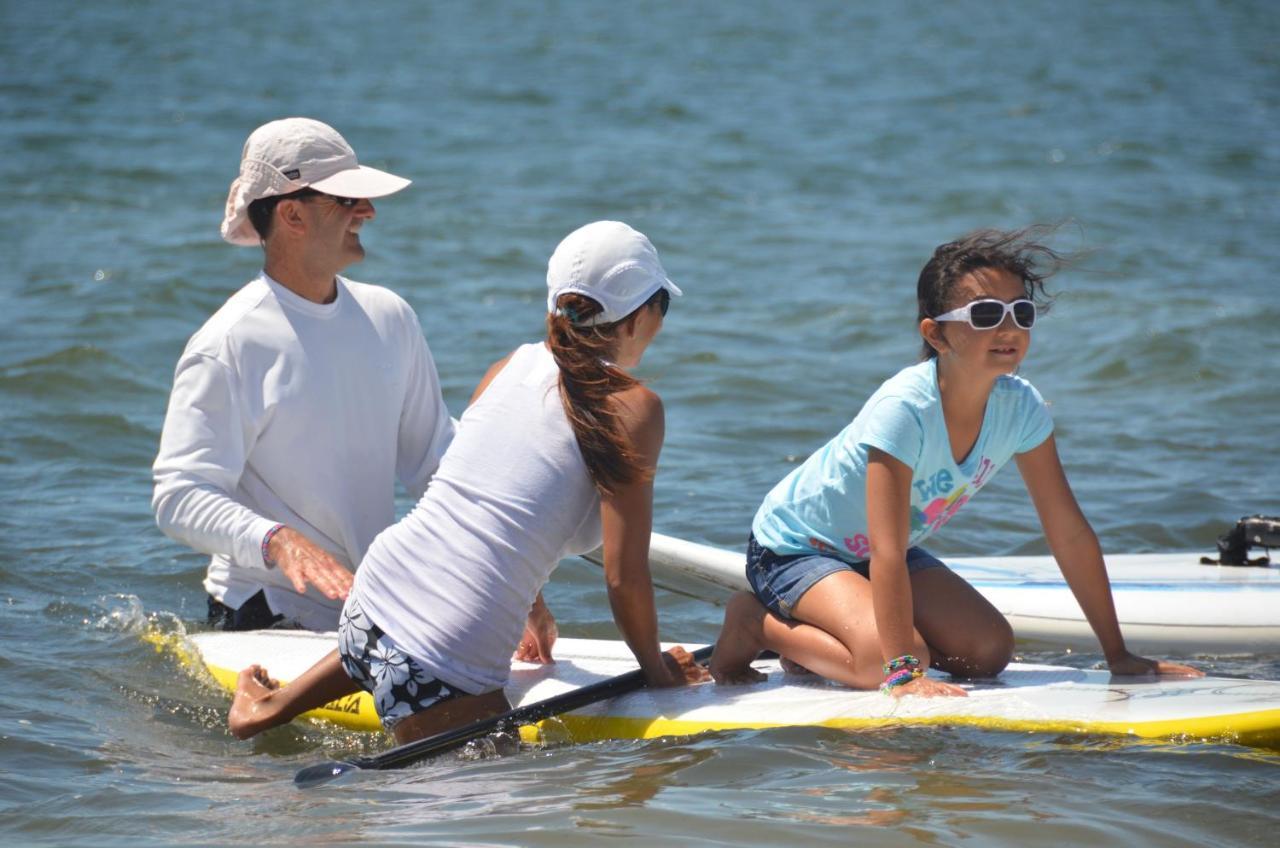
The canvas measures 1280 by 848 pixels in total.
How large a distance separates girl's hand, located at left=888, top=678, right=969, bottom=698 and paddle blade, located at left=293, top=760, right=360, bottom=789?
1.22m

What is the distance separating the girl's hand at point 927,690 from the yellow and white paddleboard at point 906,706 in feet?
0.06

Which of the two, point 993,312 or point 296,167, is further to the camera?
point 296,167

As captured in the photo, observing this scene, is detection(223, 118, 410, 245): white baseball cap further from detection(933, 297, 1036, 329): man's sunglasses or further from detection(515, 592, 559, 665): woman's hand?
detection(933, 297, 1036, 329): man's sunglasses

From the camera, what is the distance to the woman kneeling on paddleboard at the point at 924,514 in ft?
11.8

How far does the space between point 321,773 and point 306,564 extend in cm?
66

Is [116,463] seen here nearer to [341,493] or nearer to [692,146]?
[341,493]

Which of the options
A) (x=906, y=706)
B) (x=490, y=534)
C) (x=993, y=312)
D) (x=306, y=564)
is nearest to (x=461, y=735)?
(x=490, y=534)

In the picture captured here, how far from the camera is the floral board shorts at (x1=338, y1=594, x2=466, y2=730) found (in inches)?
136

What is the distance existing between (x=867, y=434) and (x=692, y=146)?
13.6 m

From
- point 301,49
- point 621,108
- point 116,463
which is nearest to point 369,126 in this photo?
point 621,108

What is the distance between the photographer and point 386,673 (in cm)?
347

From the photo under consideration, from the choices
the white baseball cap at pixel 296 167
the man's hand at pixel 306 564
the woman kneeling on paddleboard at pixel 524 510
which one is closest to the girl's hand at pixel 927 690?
the woman kneeling on paddleboard at pixel 524 510

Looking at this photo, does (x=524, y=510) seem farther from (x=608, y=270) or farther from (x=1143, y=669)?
(x=1143, y=669)

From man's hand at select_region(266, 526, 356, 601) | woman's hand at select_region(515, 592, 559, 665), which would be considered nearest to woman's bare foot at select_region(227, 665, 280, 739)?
man's hand at select_region(266, 526, 356, 601)
